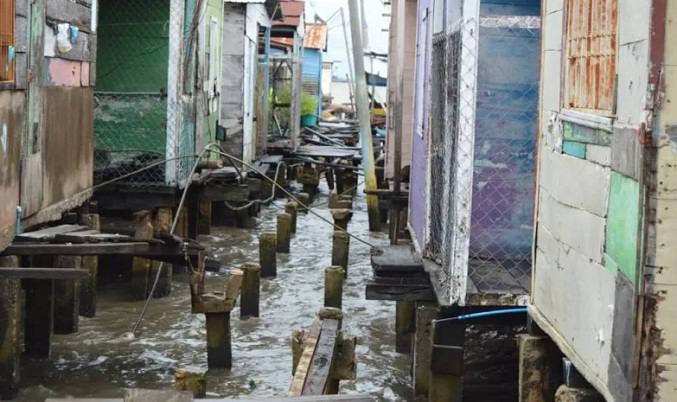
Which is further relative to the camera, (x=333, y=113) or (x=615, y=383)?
(x=333, y=113)

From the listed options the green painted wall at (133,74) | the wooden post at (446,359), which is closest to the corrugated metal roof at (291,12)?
the green painted wall at (133,74)

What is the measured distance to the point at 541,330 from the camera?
6.31 meters

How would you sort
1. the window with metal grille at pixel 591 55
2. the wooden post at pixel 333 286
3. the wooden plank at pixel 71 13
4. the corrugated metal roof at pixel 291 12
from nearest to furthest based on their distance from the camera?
the window with metal grille at pixel 591 55 → the wooden plank at pixel 71 13 → the wooden post at pixel 333 286 → the corrugated metal roof at pixel 291 12

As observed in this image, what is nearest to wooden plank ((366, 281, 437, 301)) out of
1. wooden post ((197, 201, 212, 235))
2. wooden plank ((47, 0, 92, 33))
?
wooden plank ((47, 0, 92, 33))

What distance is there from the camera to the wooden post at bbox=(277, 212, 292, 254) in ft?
58.0

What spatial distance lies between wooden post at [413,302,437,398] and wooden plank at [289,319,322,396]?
87cm

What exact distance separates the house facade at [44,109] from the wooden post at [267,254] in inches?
157

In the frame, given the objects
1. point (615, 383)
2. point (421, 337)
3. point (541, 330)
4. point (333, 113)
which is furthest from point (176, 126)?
point (333, 113)

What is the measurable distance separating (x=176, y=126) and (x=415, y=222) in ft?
12.0

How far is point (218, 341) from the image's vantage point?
10.8m

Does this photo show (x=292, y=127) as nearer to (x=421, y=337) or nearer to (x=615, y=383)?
(x=421, y=337)

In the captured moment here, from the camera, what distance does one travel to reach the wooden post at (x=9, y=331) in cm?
914

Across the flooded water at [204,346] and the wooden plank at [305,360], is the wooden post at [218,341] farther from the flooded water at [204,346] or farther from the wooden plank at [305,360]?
the wooden plank at [305,360]

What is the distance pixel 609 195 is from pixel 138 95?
1032 centimetres
